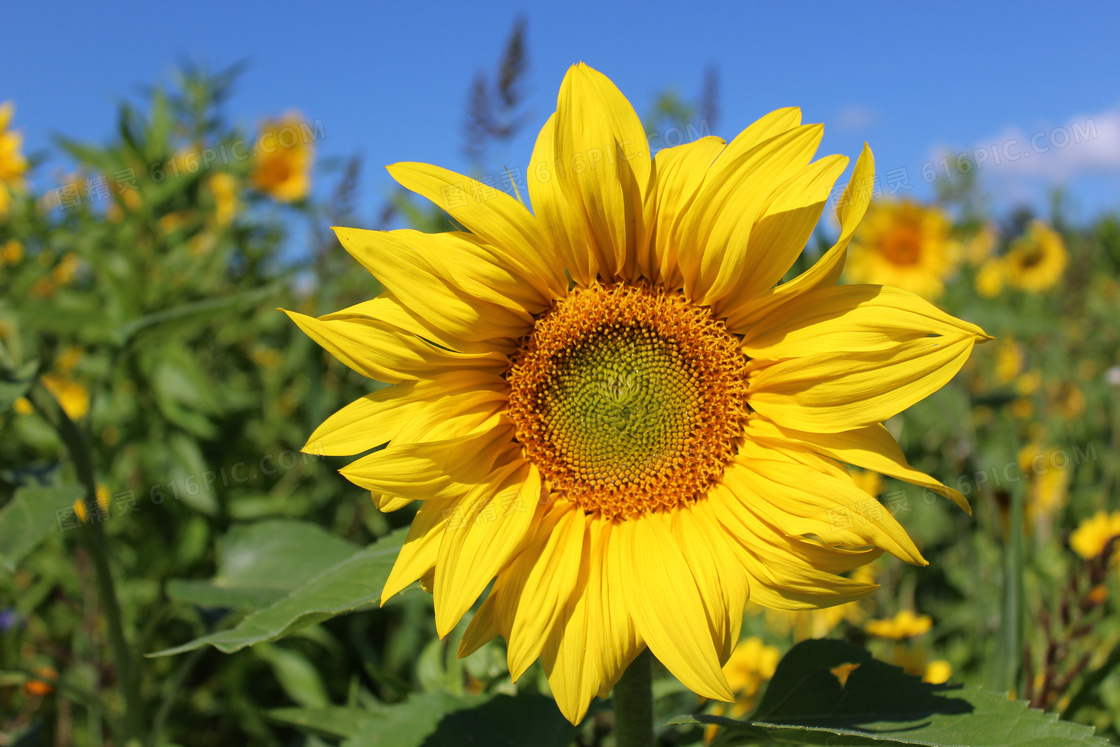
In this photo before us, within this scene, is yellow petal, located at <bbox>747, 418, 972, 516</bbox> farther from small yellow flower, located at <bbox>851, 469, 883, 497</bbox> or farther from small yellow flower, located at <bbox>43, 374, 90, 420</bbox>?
small yellow flower, located at <bbox>43, 374, 90, 420</bbox>

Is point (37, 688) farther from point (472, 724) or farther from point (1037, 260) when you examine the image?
point (1037, 260)

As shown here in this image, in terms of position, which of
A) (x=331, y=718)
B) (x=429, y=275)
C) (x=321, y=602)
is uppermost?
(x=429, y=275)

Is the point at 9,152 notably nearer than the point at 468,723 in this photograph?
No

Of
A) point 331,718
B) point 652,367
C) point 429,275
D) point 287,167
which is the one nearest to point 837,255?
point 652,367

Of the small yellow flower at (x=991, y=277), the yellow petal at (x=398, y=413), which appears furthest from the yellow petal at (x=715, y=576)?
the small yellow flower at (x=991, y=277)

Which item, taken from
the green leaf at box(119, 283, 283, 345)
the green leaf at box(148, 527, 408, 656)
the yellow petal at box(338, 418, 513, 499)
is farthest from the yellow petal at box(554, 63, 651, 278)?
the green leaf at box(119, 283, 283, 345)

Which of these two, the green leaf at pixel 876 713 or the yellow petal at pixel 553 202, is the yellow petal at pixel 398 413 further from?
the green leaf at pixel 876 713

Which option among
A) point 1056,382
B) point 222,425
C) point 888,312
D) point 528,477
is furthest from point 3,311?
point 1056,382
